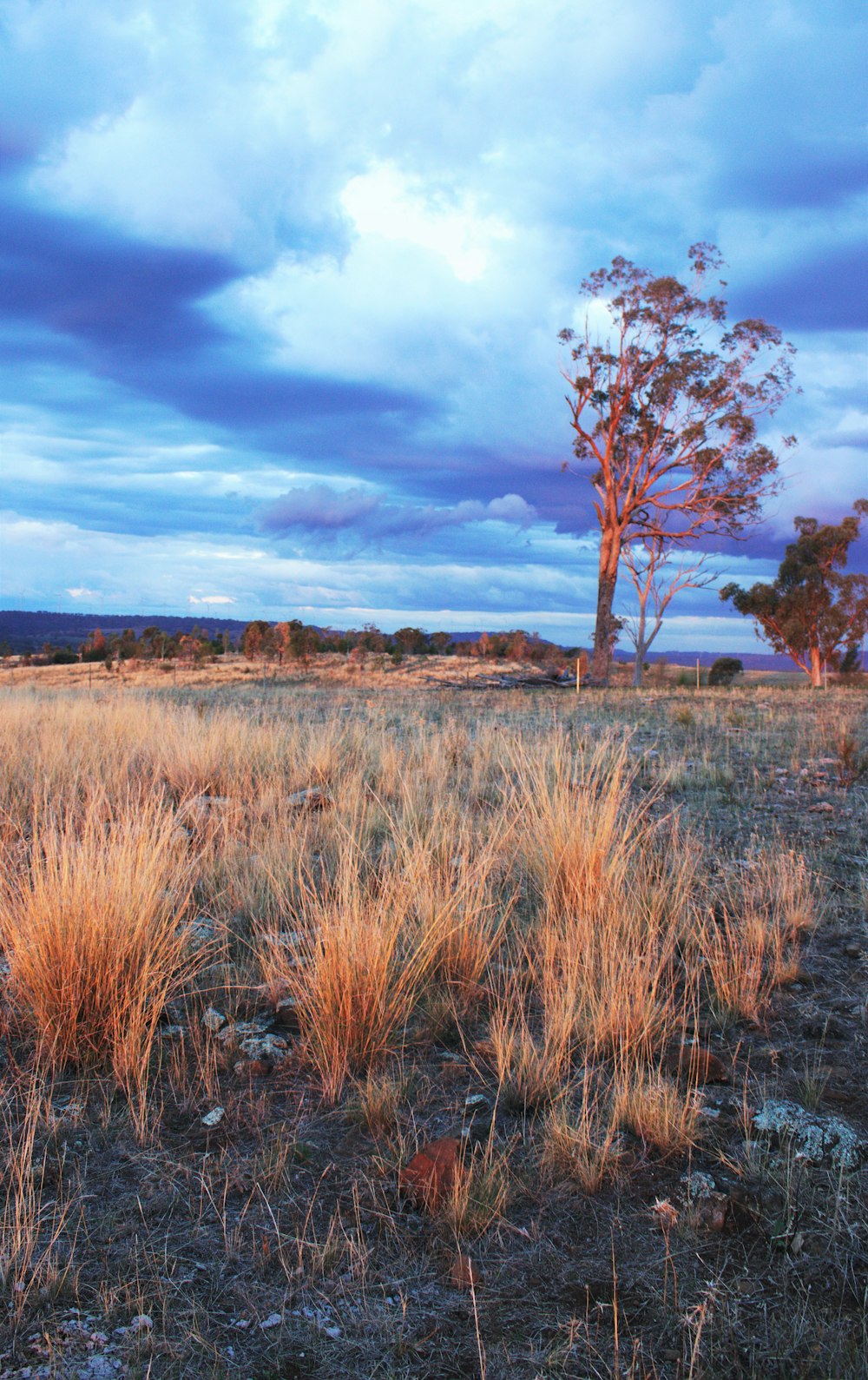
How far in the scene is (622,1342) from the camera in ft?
5.94

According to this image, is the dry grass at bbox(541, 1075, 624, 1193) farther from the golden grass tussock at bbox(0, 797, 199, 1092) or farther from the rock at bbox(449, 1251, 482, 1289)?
the golden grass tussock at bbox(0, 797, 199, 1092)

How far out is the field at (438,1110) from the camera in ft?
6.06

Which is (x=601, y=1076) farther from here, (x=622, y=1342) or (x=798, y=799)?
(x=798, y=799)

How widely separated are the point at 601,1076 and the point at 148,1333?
1585 millimetres

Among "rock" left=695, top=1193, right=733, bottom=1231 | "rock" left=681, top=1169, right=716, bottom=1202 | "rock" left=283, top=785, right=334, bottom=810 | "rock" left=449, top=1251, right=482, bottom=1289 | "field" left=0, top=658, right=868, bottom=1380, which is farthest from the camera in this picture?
"rock" left=283, top=785, right=334, bottom=810

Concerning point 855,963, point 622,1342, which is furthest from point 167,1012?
point 855,963

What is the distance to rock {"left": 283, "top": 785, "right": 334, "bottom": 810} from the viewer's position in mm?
6422

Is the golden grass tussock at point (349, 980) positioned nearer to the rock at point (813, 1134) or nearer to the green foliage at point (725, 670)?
the rock at point (813, 1134)

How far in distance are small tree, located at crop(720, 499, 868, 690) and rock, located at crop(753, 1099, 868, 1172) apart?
37.6 meters

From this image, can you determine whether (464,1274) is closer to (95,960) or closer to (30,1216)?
(30,1216)

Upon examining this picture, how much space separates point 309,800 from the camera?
21.3 ft

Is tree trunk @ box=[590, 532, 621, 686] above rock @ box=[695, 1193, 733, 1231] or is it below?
above

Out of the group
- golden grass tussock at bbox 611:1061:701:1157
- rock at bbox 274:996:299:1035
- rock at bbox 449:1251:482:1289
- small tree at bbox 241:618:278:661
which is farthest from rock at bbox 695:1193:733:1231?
small tree at bbox 241:618:278:661

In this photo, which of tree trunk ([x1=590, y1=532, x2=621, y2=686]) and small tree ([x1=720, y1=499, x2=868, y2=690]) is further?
small tree ([x1=720, y1=499, x2=868, y2=690])
